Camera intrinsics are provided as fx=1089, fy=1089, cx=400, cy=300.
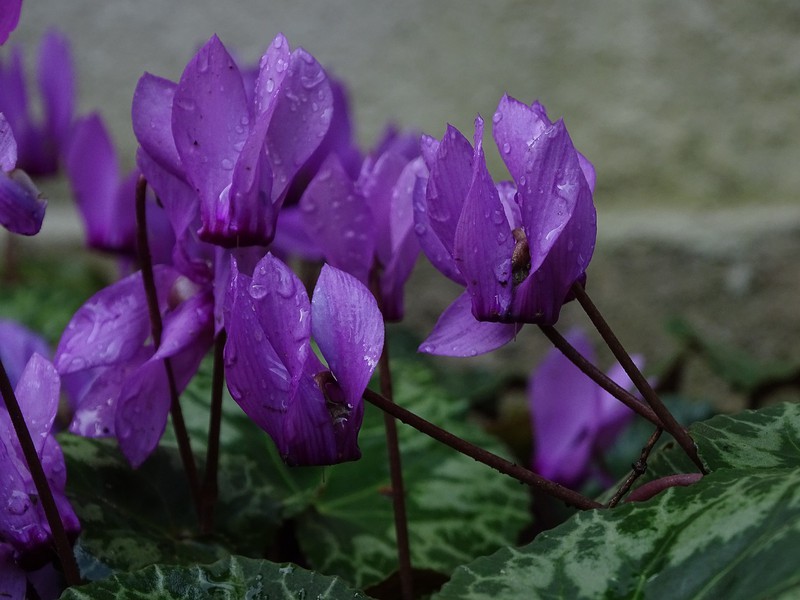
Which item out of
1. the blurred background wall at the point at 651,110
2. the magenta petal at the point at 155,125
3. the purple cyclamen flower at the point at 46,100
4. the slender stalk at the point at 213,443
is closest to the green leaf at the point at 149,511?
the slender stalk at the point at 213,443

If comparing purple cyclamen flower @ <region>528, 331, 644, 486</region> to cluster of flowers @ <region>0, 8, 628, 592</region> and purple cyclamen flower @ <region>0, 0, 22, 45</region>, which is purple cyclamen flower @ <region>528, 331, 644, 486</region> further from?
purple cyclamen flower @ <region>0, 0, 22, 45</region>

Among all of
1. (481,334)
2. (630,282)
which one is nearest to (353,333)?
(481,334)

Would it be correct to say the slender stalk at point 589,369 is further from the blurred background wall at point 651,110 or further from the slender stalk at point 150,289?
the blurred background wall at point 651,110

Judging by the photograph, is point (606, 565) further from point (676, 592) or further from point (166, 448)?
point (166, 448)

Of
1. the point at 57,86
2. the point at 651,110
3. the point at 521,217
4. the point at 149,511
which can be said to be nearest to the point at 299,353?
the point at 521,217

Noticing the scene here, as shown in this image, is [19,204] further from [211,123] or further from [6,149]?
[211,123]

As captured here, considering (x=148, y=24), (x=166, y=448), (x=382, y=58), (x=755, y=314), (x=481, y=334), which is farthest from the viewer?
(x=148, y=24)

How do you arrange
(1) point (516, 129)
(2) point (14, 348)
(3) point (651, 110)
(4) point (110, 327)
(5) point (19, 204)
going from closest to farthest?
(5) point (19, 204), (1) point (516, 129), (4) point (110, 327), (2) point (14, 348), (3) point (651, 110)
